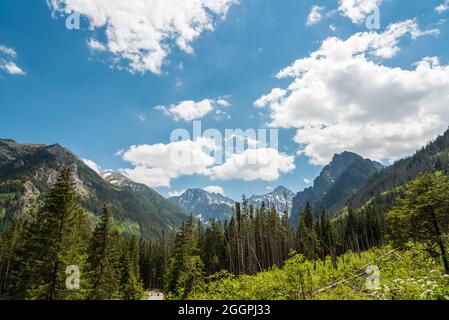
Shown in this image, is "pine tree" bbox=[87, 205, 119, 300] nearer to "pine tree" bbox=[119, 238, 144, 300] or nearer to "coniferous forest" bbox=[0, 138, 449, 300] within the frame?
"coniferous forest" bbox=[0, 138, 449, 300]

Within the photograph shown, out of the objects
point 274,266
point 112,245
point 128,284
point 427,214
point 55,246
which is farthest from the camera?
point 128,284

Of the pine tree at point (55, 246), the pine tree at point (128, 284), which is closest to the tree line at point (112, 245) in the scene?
the pine tree at point (55, 246)

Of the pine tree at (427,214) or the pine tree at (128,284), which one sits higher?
the pine tree at (427,214)

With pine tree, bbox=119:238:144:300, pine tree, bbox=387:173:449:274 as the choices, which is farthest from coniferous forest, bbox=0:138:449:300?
pine tree, bbox=119:238:144:300

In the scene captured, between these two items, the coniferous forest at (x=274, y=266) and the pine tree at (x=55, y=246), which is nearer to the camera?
the coniferous forest at (x=274, y=266)

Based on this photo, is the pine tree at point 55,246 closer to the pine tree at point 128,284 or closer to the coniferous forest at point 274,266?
the coniferous forest at point 274,266

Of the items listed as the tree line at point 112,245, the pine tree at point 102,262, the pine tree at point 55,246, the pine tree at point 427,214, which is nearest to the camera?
the pine tree at point 427,214

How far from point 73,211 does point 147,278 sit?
80.4 meters

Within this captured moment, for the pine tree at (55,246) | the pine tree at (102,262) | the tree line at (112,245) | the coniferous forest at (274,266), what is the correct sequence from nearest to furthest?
the coniferous forest at (274,266)
the tree line at (112,245)
the pine tree at (55,246)
the pine tree at (102,262)

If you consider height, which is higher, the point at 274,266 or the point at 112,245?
the point at 112,245

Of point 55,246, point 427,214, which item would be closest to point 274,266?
point 427,214

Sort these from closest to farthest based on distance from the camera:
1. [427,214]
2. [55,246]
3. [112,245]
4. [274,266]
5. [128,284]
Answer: [427,214] → [55,246] → [274,266] → [112,245] → [128,284]

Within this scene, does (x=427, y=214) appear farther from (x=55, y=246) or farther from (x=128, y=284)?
(x=128, y=284)

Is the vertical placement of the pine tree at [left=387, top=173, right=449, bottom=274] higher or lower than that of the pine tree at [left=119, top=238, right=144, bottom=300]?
higher
